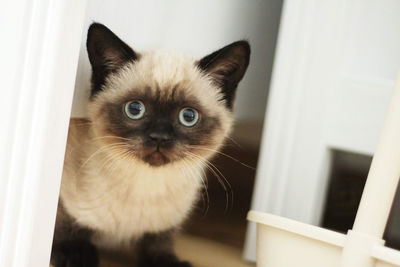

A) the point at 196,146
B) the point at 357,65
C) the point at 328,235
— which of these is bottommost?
the point at 328,235

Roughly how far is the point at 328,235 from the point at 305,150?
0.45m

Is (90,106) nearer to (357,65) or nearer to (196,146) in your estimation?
(196,146)

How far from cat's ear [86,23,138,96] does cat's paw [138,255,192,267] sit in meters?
0.46

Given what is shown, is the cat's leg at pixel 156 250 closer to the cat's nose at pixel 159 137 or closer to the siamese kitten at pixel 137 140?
the siamese kitten at pixel 137 140

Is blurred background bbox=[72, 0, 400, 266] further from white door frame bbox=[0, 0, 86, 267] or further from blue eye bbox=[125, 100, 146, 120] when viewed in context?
white door frame bbox=[0, 0, 86, 267]

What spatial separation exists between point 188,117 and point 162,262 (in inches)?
15.4

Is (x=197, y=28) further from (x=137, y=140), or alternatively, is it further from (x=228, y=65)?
(x=137, y=140)

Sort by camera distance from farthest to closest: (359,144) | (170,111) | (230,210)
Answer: (230,210)
(359,144)
(170,111)

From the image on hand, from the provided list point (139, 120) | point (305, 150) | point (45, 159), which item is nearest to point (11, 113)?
point (45, 159)

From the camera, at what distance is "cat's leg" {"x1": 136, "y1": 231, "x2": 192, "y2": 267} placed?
1.14 m

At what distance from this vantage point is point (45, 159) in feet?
2.33

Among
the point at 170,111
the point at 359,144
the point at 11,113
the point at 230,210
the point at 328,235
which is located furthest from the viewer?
the point at 230,210

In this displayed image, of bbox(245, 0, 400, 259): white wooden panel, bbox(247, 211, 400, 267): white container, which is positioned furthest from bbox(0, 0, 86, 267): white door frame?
bbox(245, 0, 400, 259): white wooden panel

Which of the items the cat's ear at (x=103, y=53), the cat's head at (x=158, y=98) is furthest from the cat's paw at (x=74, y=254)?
the cat's ear at (x=103, y=53)
